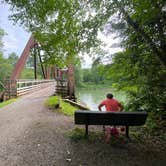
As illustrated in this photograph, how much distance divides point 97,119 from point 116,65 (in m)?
1.52

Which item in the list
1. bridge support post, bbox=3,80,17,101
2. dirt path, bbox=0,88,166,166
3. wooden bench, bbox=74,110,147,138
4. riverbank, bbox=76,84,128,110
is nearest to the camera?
dirt path, bbox=0,88,166,166

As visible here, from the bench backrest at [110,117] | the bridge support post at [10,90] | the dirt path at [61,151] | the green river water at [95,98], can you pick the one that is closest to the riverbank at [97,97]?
the green river water at [95,98]

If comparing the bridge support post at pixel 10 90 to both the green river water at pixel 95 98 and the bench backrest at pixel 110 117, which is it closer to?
the green river water at pixel 95 98

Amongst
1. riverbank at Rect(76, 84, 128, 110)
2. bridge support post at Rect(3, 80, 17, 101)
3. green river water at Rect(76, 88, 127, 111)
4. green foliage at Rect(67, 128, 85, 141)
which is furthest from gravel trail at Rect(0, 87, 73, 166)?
bridge support post at Rect(3, 80, 17, 101)

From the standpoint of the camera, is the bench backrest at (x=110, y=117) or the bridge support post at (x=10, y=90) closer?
the bench backrest at (x=110, y=117)

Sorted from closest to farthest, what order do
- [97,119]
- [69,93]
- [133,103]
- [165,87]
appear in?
[97,119] < [165,87] < [133,103] < [69,93]

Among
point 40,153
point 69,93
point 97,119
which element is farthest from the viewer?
point 69,93

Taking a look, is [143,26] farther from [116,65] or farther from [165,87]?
[165,87]

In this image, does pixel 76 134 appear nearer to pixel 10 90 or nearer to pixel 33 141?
pixel 33 141

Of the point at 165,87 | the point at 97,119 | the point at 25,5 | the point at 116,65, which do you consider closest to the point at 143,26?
the point at 116,65

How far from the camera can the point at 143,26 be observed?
495 cm

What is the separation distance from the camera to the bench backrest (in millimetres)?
4738

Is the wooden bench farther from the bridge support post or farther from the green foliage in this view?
the bridge support post

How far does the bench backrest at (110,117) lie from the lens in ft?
15.5
